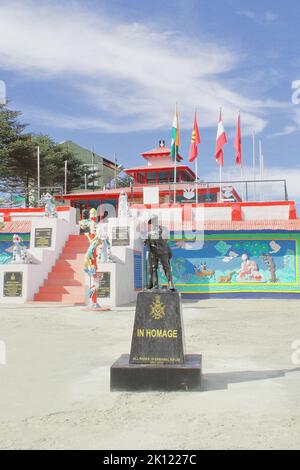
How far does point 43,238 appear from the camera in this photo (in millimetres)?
18672

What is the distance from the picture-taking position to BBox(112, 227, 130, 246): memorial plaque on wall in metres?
18.2

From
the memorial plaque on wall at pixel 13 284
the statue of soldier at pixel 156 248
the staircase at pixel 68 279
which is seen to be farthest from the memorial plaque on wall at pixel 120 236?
the statue of soldier at pixel 156 248

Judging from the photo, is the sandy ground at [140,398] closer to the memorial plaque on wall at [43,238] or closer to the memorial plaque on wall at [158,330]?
the memorial plaque on wall at [158,330]

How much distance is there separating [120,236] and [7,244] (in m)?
5.27

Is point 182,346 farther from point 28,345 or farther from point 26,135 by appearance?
point 26,135

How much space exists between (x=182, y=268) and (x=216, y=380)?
12.9 m

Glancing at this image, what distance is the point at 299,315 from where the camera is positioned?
13.2m

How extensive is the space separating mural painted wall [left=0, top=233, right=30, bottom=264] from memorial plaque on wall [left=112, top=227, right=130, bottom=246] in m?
4.09

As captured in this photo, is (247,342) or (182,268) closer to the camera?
(247,342)

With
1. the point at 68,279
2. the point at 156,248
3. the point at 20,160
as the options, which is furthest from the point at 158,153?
the point at 156,248

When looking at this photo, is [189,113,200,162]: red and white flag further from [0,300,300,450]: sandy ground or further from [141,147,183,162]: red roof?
[0,300,300,450]: sandy ground

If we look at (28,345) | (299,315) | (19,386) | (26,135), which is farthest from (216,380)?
(26,135)
